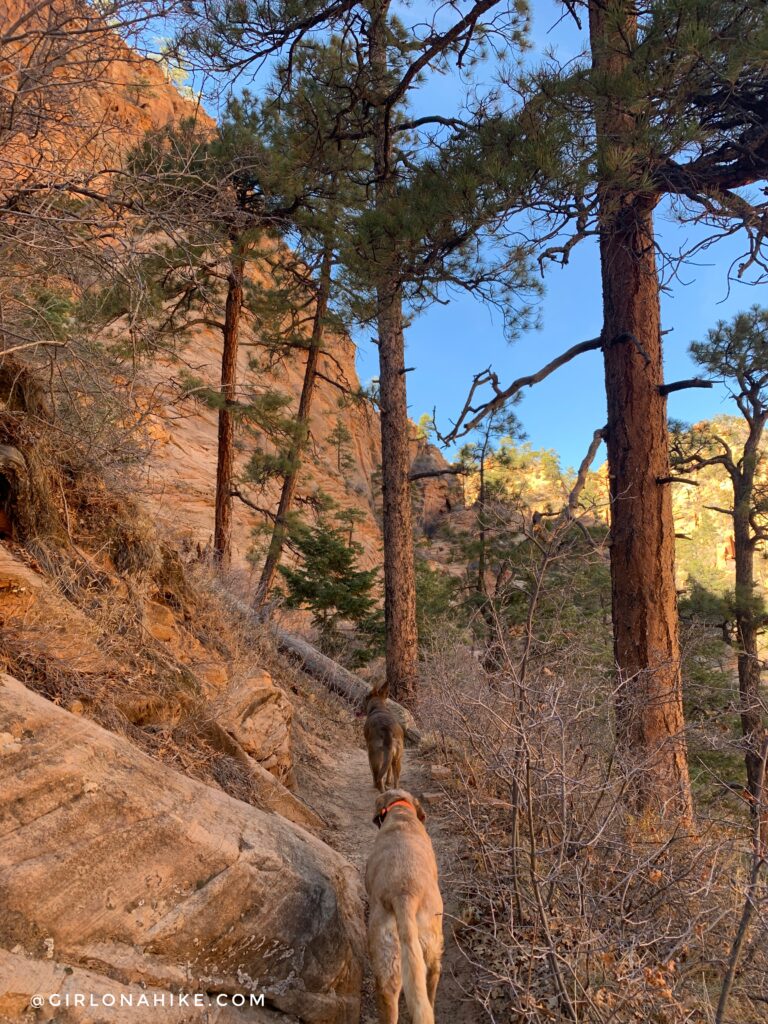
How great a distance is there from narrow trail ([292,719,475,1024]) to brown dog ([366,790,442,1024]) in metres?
0.31

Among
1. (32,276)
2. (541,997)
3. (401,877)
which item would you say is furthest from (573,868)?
(32,276)

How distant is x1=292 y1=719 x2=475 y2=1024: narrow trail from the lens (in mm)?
3410

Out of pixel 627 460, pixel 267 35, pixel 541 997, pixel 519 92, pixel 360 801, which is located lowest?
pixel 360 801

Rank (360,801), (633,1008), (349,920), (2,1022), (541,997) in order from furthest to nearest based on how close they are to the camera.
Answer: (360,801)
(349,920)
(541,997)
(633,1008)
(2,1022)

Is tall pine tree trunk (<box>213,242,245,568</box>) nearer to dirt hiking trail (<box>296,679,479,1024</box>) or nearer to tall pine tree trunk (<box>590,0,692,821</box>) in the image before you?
dirt hiking trail (<box>296,679,479,1024</box>)

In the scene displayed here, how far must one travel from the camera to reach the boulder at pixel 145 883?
8.14 ft

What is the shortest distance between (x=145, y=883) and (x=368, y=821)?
141 inches

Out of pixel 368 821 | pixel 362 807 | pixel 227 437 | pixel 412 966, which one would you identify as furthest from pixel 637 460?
pixel 227 437

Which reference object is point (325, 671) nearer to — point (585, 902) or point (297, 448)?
point (297, 448)

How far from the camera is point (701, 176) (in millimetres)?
5172

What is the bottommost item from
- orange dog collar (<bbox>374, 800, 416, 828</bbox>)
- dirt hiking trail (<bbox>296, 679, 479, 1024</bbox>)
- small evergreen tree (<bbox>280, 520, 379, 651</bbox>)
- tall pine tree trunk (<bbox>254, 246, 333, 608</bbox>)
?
dirt hiking trail (<bbox>296, 679, 479, 1024</bbox>)

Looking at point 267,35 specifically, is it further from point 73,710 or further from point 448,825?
point 448,825

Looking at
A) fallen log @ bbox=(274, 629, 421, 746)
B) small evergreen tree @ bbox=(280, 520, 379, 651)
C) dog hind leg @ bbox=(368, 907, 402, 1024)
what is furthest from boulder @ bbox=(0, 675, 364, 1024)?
small evergreen tree @ bbox=(280, 520, 379, 651)

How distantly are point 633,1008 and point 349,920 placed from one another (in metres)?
1.49
